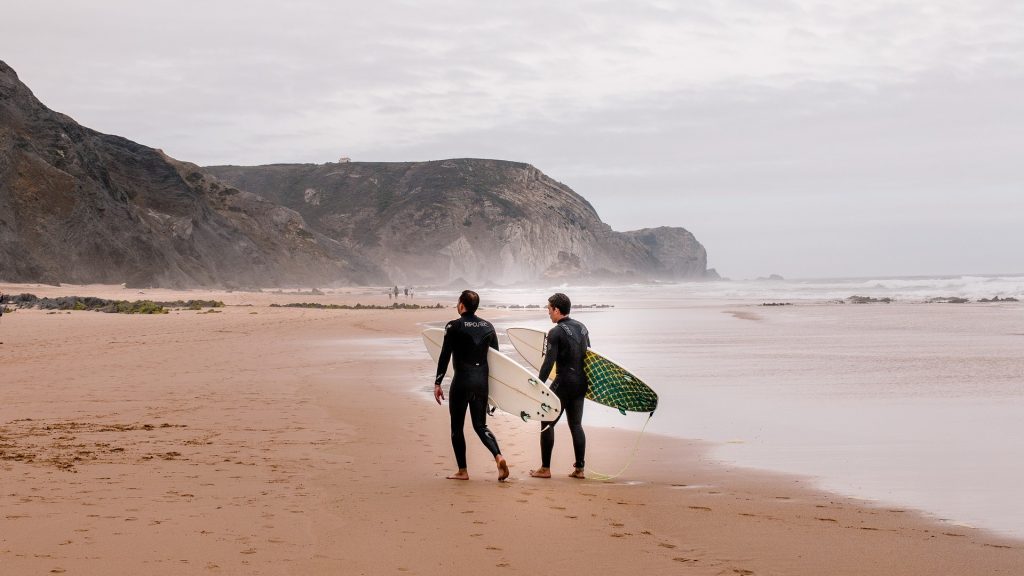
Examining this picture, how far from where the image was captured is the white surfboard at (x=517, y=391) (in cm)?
789

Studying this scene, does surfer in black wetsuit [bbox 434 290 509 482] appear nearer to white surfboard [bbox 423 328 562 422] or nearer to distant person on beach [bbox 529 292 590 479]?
white surfboard [bbox 423 328 562 422]

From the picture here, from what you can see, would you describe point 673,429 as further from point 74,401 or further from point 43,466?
point 74,401

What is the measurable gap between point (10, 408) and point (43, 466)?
401 centimetres

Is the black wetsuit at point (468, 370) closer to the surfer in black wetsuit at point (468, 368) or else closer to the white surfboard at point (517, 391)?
the surfer in black wetsuit at point (468, 368)

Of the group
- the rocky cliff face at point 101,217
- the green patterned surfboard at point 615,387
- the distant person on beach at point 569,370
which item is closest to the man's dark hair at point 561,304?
the distant person on beach at point 569,370

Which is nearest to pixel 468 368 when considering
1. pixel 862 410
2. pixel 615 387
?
pixel 615 387

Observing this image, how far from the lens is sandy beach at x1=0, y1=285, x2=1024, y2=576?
197 inches

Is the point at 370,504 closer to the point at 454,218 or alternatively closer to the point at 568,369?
the point at 568,369

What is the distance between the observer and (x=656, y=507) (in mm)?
6500

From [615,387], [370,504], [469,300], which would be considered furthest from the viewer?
[615,387]

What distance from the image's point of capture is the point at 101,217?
6006 cm

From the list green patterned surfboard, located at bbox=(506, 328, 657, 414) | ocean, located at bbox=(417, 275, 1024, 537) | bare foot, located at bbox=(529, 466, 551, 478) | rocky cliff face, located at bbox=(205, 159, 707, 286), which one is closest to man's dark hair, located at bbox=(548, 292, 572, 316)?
green patterned surfboard, located at bbox=(506, 328, 657, 414)

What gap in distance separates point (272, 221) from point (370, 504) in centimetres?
10242

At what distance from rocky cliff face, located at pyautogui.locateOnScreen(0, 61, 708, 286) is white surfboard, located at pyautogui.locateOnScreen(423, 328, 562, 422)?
48.0m
